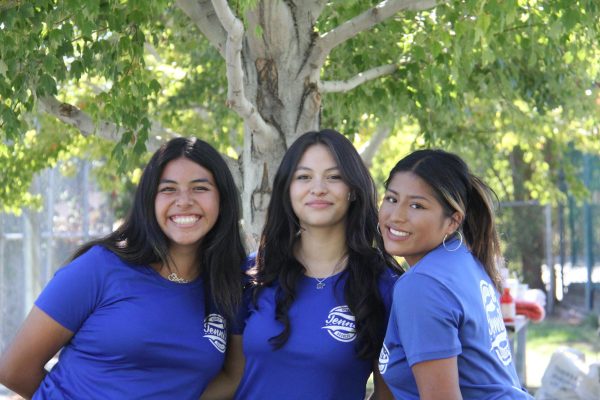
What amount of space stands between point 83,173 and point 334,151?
7.62m

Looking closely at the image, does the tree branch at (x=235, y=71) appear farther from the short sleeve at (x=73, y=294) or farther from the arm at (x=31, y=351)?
the arm at (x=31, y=351)

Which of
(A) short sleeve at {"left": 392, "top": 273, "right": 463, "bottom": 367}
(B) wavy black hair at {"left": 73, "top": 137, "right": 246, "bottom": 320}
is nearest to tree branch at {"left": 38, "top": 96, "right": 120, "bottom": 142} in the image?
(B) wavy black hair at {"left": 73, "top": 137, "right": 246, "bottom": 320}

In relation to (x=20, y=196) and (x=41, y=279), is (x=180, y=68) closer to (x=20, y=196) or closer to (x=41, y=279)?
(x=20, y=196)

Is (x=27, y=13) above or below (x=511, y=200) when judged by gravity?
above

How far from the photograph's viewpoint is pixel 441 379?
2656mm

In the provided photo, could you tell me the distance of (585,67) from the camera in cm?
620

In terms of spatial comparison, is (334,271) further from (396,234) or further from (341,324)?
(396,234)

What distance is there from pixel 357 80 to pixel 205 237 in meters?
2.30

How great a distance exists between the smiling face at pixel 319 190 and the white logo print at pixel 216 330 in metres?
0.47

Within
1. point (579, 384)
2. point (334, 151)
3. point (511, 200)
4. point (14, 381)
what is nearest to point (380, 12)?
point (334, 151)

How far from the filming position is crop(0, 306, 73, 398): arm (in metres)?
3.17

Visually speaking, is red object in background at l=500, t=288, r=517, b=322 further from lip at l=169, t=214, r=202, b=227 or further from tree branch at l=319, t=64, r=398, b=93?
lip at l=169, t=214, r=202, b=227

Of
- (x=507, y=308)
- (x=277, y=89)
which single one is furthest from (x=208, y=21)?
(x=507, y=308)

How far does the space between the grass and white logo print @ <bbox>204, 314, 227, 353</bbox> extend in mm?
6917
